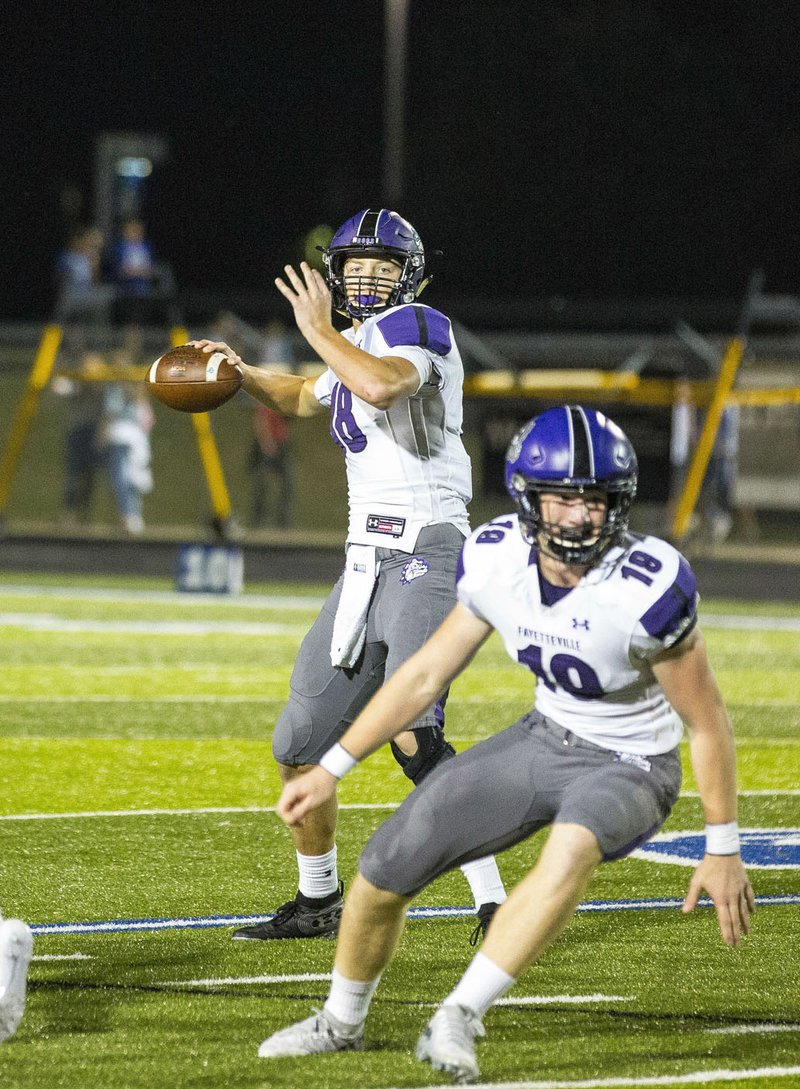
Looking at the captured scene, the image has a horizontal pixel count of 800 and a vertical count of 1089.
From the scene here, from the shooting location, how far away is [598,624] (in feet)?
12.8

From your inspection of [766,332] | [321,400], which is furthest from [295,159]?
[321,400]

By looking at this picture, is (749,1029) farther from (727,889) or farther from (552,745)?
(552,745)

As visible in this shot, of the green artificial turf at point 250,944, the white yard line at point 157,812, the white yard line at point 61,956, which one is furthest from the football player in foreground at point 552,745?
the white yard line at point 157,812

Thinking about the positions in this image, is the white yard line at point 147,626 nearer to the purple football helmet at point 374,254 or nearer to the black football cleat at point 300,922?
the purple football helmet at point 374,254

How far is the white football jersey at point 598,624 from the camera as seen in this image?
3881mm

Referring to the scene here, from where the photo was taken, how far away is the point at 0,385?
73.9ft

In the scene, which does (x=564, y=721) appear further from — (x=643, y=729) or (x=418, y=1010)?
(x=418, y=1010)

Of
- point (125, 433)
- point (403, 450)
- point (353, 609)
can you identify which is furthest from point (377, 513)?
point (125, 433)

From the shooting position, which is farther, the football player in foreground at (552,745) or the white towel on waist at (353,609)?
the white towel on waist at (353,609)

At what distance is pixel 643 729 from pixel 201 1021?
1.19 m

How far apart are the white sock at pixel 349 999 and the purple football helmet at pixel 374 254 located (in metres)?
2.08

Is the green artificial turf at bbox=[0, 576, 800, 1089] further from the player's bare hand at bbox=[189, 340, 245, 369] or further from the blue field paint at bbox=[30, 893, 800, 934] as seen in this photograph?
the player's bare hand at bbox=[189, 340, 245, 369]

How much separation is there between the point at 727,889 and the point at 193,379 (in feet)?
8.37

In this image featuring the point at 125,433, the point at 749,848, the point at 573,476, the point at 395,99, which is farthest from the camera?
the point at 395,99
